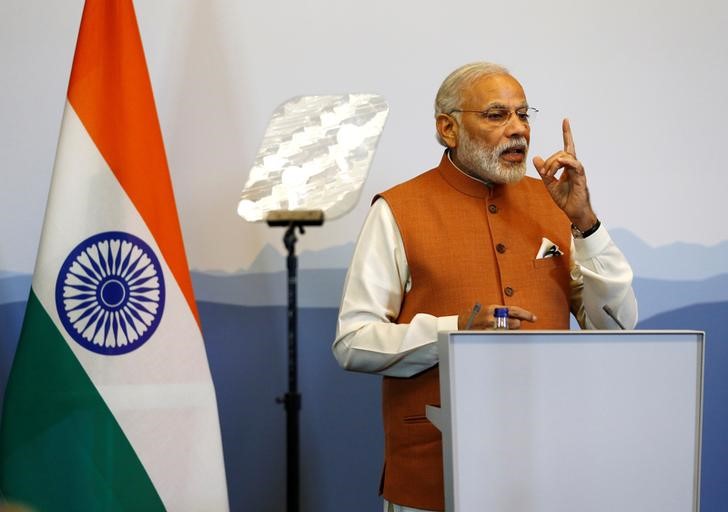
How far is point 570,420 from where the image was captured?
1.64 m

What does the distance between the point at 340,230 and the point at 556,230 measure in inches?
32.2

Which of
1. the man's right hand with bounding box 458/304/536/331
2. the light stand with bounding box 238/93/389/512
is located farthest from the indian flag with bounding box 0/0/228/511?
the man's right hand with bounding box 458/304/536/331

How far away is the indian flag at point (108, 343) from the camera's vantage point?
2338 millimetres

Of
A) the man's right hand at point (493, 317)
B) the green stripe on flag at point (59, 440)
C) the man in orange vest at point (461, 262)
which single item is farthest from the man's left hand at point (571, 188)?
the green stripe on flag at point (59, 440)

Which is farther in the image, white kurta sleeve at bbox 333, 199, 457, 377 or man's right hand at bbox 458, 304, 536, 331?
white kurta sleeve at bbox 333, 199, 457, 377

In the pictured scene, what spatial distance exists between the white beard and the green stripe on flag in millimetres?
1133

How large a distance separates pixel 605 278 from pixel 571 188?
9.1 inches

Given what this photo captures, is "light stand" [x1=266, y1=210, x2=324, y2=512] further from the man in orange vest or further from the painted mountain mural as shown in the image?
the painted mountain mural

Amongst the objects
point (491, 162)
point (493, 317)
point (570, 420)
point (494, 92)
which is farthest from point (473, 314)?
point (494, 92)

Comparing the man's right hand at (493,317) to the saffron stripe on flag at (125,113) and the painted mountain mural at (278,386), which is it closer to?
the saffron stripe on flag at (125,113)

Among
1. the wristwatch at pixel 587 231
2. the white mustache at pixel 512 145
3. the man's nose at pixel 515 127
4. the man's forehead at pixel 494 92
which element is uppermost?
the man's forehead at pixel 494 92

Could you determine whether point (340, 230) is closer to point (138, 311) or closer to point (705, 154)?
point (138, 311)

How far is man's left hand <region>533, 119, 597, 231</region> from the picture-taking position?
221cm

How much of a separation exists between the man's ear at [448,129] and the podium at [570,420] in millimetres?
891
